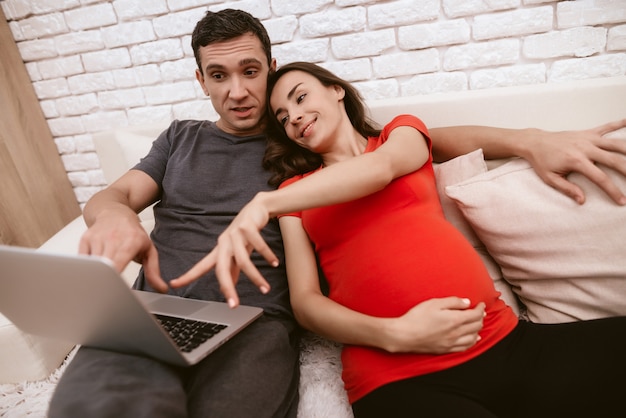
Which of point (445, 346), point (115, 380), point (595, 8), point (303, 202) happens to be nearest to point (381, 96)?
point (595, 8)

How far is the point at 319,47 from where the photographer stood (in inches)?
56.7

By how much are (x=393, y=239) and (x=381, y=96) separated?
0.74 m

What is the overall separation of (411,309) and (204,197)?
0.68m

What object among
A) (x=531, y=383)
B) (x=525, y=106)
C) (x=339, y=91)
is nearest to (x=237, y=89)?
(x=339, y=91)

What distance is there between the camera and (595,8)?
3.96 ft

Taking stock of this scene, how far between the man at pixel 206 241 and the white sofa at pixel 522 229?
0.26ft

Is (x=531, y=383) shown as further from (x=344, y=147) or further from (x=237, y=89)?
(x=237, y=89)

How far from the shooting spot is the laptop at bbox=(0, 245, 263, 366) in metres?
0.57

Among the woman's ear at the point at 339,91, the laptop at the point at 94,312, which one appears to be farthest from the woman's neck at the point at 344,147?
the laptop at the point at 94,312

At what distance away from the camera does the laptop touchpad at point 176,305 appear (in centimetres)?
92

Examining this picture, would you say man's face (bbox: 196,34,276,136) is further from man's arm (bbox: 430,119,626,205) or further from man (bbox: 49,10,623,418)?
man's arm (bbox: 430,119,626,205)

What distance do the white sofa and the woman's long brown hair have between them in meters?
0.13

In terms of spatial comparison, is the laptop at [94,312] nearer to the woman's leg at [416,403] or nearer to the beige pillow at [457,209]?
the woman's leg at [416,403]

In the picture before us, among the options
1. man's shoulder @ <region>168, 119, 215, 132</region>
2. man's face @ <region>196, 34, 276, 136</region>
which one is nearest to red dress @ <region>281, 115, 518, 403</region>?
man's face @ <region>196, 34, 276, 136</region>
